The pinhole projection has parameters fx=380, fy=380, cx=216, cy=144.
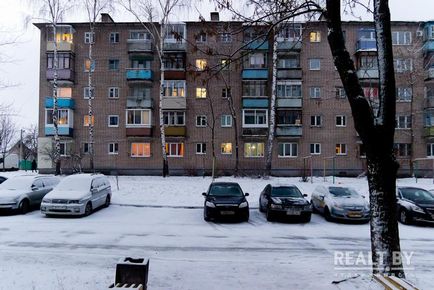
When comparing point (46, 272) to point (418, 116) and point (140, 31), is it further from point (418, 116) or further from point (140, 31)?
point (418, 116)

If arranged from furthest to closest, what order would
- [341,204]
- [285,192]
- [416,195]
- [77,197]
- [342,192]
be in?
[342,192]
[285,192]
[416,195]
[77,197]
[341,204]

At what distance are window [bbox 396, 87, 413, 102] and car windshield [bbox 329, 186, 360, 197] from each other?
2414 cm

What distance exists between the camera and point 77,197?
1593 cm

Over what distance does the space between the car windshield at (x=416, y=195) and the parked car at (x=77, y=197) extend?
44.6 feet

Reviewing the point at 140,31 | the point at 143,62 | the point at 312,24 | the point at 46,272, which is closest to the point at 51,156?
the point at 143,62

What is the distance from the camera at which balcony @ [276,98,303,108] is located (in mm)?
37031

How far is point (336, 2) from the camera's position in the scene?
5.98 metres

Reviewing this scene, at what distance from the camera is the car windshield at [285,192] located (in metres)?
16.6

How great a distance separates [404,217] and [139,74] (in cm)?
2916

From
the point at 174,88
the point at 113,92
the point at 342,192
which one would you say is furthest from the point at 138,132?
the point at 342,192

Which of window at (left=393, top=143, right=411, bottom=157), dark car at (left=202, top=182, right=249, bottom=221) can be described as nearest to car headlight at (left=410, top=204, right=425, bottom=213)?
dark car at (left=202, top=182, right=249, bottom=221)

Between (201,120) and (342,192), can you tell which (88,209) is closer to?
(342,192)

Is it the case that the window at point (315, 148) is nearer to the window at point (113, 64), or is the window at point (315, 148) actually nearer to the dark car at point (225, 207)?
the window at point (113, 64)

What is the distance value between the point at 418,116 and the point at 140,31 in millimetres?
29565
